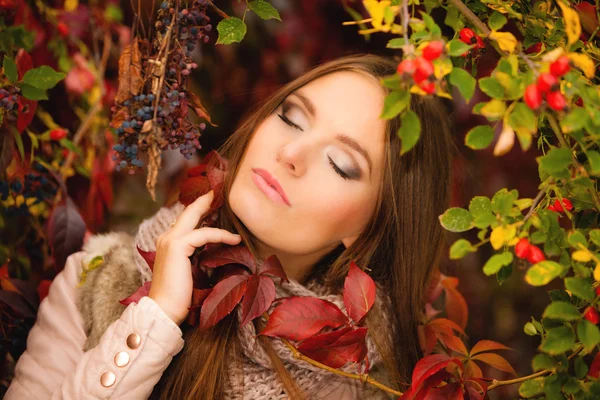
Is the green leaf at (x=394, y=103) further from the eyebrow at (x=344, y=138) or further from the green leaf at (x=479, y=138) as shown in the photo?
the eyebrow at (x=344, y=138)

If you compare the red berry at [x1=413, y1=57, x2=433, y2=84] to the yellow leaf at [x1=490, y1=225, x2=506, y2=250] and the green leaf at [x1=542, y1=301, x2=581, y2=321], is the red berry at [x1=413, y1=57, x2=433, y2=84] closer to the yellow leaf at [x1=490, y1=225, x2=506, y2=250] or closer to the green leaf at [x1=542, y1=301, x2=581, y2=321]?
the yellow leaf at [x1=490, y1=225, x2=506, y2=250]

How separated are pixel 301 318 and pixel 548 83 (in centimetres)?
60

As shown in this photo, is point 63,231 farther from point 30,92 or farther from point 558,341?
point 558,341

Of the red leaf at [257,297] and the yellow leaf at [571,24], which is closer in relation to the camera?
the yellow leaf at [571,24]

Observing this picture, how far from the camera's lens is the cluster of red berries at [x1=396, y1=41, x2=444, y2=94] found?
2.35ft

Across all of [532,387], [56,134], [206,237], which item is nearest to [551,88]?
[532,387]

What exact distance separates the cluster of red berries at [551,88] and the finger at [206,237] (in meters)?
0.66

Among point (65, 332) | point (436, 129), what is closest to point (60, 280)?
point (65, 332)

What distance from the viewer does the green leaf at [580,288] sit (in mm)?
794

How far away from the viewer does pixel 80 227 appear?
56.5 inches

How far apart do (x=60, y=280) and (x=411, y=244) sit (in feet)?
2.79

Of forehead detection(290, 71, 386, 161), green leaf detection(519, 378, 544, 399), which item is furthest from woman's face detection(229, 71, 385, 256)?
green leaf detection(519, 378, 544, 399)

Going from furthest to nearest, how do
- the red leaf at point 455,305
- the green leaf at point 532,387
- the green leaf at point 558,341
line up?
the red leaf at point 455,305
the green leaf at point 532,387
the green leaf at point 558,341

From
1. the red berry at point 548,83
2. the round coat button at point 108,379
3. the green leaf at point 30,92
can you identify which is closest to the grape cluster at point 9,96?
the green leaf at point 30,92
